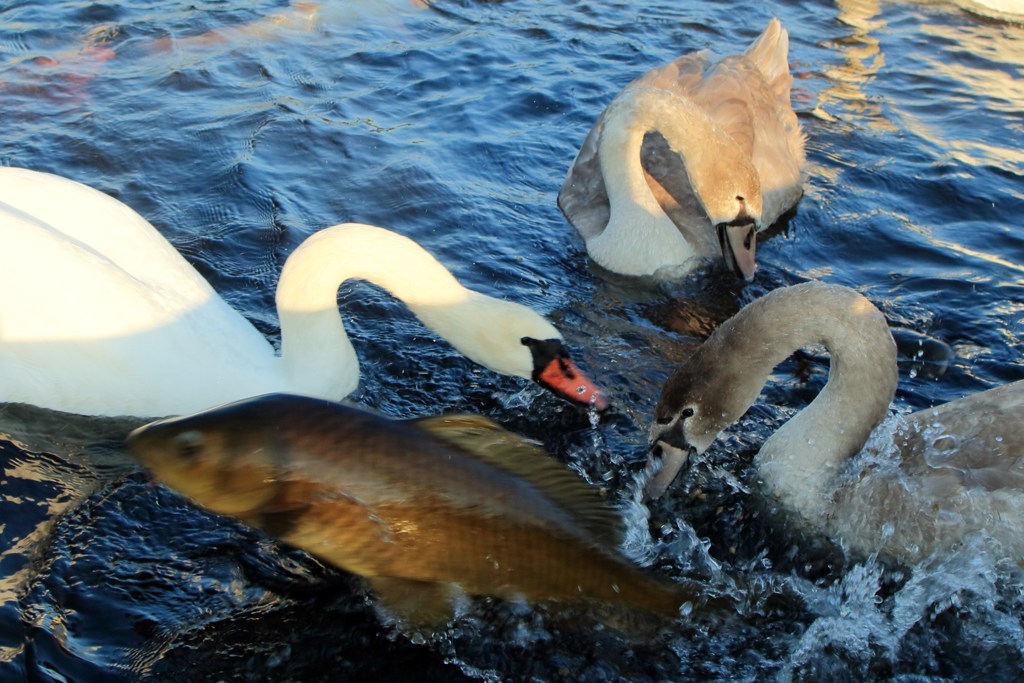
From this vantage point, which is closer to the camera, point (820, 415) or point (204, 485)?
point (204, 485)

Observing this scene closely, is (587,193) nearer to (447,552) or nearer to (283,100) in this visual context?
(283,100)

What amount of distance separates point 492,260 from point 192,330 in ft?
7.58

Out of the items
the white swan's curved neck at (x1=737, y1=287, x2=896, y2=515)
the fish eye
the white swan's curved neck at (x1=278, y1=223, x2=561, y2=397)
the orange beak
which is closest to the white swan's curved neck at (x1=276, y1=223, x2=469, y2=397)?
the white swan's curved neck at (x1=278, y1=223, x2=561, y2=397)

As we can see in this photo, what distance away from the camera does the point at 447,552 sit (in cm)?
359

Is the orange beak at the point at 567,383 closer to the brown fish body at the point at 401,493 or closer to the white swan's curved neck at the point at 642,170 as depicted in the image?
the brown fish body at the point at 401,493

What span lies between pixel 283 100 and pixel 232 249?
2389 millimetres

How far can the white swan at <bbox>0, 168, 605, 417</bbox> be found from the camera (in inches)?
183

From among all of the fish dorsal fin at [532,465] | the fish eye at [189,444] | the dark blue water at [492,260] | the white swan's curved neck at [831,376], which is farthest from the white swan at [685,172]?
the fish eye at [189,444]

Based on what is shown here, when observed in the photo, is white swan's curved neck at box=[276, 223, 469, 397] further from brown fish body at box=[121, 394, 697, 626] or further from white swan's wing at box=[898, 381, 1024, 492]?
white swan's wing at box=[898, 381, 1024, 492]

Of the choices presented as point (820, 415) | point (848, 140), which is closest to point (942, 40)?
point (848, 140)

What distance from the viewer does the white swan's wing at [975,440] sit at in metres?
4.23

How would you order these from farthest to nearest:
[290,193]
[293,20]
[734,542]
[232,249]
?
[293,20] < [290,193] < [232,249] < [734,542]

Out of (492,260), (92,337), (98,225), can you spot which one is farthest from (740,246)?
(92,337)

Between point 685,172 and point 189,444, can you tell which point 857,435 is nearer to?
point 189,444
